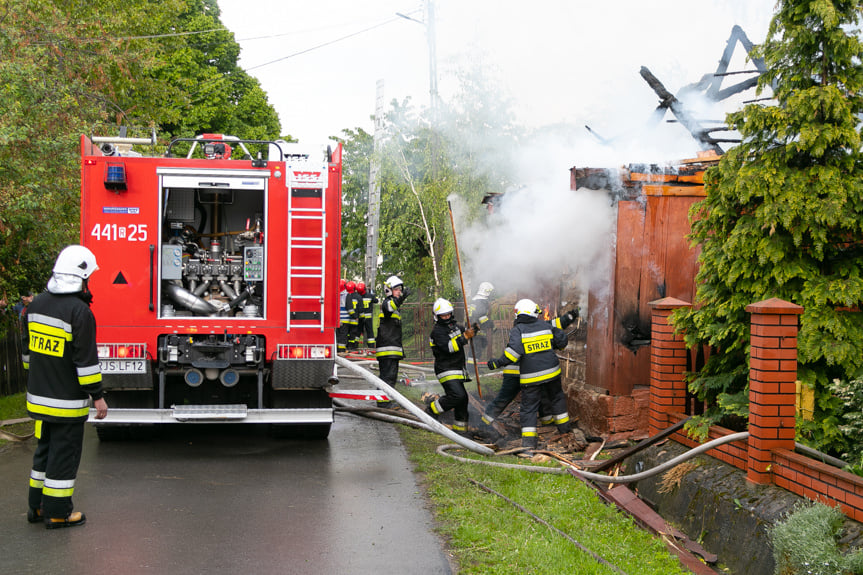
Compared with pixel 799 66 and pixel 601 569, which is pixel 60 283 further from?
pixel 799 66

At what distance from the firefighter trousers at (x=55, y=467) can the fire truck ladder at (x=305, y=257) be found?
2.55 meters

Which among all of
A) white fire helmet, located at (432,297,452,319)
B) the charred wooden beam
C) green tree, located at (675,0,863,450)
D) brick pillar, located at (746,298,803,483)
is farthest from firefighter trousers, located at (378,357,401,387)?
brick pillar, located at (746,298,803,483)

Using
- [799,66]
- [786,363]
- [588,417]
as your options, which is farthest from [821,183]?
[588,417]

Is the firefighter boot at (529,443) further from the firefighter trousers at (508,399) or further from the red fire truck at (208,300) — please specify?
the red fire truck at (208,300)

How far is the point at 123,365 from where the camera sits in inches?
288

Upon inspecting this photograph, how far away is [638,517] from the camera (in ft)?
18.3

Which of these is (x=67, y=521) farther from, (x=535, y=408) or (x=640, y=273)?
(x=640, y=273)

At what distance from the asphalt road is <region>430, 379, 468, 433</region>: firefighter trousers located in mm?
868

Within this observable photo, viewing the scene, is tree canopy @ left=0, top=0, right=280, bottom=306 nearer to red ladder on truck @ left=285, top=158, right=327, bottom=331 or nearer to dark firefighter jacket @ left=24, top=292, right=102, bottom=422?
red ladder on truck @ left=285, top=158, right=327, bottom=331

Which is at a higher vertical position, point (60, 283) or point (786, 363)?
point (60, 283)

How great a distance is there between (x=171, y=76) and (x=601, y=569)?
26.9 m

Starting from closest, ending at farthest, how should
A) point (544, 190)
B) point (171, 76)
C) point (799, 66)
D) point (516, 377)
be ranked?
point (799, 66) → point (516, 377) → point (544, 190) → point (171, 76)

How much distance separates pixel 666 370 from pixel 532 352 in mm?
1666

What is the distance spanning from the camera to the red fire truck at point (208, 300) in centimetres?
737
